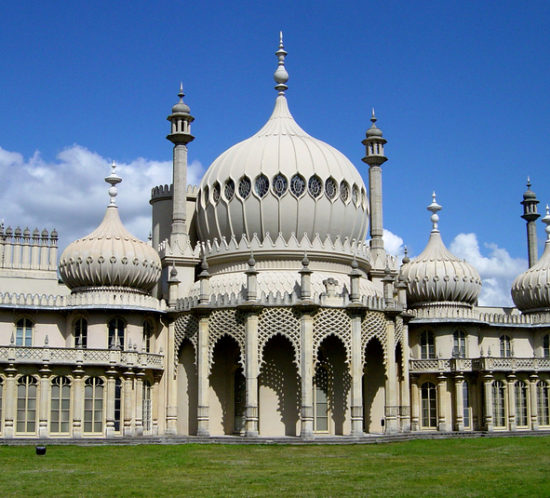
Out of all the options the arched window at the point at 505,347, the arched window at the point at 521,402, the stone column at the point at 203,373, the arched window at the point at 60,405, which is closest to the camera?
the arched window at the point at 60,405

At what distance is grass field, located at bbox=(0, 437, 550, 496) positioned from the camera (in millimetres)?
21906

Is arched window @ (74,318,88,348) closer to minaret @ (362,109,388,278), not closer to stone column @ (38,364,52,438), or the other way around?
stone column @ (38,364,52,438)

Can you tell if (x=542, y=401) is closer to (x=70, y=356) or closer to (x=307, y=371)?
(x=307, y=371)

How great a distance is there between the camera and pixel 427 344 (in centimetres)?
5044

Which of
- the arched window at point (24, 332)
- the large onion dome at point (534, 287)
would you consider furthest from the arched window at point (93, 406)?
the large onion dome at point (534, 287)

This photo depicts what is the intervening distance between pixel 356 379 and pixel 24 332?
50.0 ft

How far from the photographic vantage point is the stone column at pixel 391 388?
4281 centimetres

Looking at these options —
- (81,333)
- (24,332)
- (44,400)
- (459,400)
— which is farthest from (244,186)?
(459,400)

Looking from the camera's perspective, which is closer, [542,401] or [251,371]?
[251,371]

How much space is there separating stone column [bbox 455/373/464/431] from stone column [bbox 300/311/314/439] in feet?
36.3

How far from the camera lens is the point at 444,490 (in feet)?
71.7

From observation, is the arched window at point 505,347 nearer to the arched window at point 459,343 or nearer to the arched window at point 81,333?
the arched window at point 459,343

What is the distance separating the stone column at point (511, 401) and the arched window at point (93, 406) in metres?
21.3

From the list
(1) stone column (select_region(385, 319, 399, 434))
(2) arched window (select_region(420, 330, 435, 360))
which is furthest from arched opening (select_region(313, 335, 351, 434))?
(2) arched window (select_region(420, 330, 435, 360))
